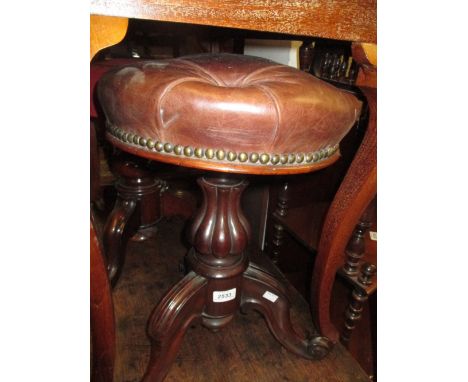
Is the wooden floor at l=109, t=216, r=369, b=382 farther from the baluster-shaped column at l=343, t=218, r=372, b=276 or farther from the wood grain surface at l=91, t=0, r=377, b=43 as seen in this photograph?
the wood grain surface at l=91, t=0, r=377, b=43

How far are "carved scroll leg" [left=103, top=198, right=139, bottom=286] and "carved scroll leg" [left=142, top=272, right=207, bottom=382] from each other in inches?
14.2

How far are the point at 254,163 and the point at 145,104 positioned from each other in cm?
17

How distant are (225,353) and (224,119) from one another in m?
0.66

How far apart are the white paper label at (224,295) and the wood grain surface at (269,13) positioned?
53 cm

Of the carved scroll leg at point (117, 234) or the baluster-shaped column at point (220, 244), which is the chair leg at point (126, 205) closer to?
the carved scroll leg at point (117, 234)

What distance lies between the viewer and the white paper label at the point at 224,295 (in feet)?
2.47

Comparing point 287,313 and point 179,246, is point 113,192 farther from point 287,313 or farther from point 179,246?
point 287,313

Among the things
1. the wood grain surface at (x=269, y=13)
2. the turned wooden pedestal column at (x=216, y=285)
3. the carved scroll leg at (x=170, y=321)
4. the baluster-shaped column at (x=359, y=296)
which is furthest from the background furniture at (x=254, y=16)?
the baluster-shaped column at (x=359, y=296)

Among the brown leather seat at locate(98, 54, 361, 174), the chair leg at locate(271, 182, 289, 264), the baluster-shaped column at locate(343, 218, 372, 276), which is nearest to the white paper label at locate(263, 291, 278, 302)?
the baluster-shaped column at locate(343, 218, 372, 276)

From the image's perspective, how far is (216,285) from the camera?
75 cm

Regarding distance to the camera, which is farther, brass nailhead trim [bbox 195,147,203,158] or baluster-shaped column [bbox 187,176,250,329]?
baluster-shaped column [bbox 187,176,250,329]

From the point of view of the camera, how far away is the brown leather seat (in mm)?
439

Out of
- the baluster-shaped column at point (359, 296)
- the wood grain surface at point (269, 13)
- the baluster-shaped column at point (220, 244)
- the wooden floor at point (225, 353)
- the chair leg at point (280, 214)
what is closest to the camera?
the wood grain surface at point (269, 13)

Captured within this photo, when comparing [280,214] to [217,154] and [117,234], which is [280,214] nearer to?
[117,234]
